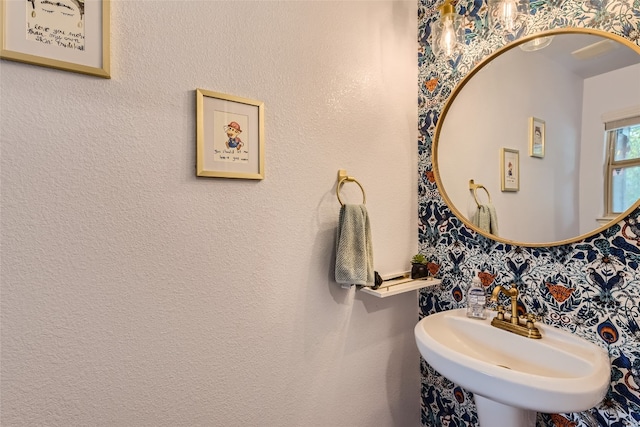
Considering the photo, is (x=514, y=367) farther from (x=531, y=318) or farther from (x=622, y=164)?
(x=622, y=164)

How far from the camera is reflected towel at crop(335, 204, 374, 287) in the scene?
1.15m

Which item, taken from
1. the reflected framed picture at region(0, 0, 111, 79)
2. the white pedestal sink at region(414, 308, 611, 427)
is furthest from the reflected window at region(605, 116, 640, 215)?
the reflected framed picture at region(0, 0, 111, 79)

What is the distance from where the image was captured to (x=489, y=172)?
1297 mm

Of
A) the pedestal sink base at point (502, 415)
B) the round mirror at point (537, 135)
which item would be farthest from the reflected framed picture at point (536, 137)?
the pedestal sink base at point (502, 415)

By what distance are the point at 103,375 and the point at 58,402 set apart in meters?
0.10

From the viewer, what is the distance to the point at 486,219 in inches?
50.6

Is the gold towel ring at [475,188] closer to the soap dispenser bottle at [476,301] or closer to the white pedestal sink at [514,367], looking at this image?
the soap dispenser bottle at [476,301]

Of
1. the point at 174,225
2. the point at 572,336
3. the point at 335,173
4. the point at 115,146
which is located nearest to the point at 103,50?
the point at 115,146

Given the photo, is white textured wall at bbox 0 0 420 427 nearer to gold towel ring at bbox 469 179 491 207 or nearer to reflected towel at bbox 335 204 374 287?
reflected towel at bbox 335 204 374 287

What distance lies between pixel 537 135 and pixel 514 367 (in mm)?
852

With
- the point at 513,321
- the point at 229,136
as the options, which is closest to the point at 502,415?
the point at 513,321

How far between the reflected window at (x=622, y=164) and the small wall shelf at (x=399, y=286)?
67 cm

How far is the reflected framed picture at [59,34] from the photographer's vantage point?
73cm

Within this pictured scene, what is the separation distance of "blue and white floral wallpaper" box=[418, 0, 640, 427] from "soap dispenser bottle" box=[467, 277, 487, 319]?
60 mm
